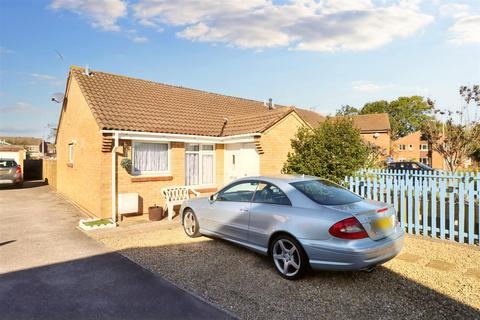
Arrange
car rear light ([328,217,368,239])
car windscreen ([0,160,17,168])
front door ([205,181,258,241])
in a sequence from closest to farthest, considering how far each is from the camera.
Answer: car rear light ([328,217,368,239])
front door ([205,181,258,241])
car windscreen ([0,160,17,168])

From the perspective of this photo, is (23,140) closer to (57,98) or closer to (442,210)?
(57,98)

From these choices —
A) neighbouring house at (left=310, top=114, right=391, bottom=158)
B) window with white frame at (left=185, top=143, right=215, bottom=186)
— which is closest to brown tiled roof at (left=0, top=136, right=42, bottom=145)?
neighbouring house at (left=310, top=114, right=391, bottom=158)

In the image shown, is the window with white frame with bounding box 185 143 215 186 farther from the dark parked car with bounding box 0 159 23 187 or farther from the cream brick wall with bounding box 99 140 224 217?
the dark parked car with bounding box 0 159 23 187

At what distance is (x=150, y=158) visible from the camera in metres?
10.8

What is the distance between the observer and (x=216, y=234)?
6.46 m

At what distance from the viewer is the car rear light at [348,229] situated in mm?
4387

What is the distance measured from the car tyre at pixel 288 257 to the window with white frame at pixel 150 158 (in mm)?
6682

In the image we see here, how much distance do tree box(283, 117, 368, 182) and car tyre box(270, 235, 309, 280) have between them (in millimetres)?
4983

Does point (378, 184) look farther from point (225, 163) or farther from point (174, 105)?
point (174, 105)

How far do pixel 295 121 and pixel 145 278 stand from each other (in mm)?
8927

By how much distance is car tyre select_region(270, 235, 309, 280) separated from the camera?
4758 millimetres

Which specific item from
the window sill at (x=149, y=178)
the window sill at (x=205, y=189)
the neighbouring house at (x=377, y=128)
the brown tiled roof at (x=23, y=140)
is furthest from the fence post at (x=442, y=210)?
the brown tiled roof at (x=23, y=140)

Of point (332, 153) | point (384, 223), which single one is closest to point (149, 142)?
point (332, 153)

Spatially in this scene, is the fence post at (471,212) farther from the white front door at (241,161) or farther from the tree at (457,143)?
the tree at (457,143)
